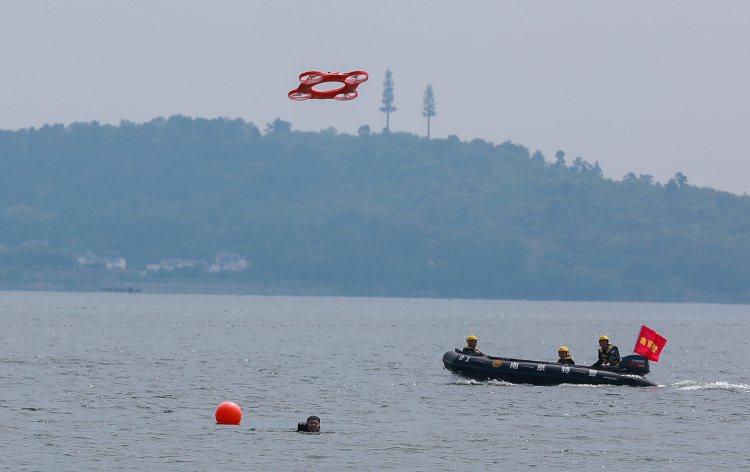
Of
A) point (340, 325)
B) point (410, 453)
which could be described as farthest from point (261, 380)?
point (340, 325)

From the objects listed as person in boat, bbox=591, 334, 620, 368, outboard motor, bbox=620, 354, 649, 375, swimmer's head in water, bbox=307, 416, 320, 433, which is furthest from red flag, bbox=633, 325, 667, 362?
swimmer's head in water, bbox=307, 416, 320, 433

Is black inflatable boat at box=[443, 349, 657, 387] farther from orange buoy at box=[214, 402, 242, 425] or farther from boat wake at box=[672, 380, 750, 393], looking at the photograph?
orange buoy at box=[214, 402, 242, 425]

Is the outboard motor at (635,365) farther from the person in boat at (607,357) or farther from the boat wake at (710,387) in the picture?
the boat wake at (710,387)

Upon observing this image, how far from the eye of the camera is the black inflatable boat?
208 feet

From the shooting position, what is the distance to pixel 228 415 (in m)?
49.4

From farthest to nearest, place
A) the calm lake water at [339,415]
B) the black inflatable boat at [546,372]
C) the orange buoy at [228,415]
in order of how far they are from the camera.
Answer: the black inflatable boat at [546,372] → the orange buoy at [228,415] → the calm lake water at [339,415]

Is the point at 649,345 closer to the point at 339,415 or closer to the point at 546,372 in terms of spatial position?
the point at 546,372

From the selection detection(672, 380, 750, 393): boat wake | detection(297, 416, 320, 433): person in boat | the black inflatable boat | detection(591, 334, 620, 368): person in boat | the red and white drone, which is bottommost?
detection(297, 416, 320, 433): person in boat

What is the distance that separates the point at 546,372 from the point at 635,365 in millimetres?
3759

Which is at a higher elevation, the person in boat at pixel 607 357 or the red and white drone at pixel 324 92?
the red and white drone at pixel 324 92

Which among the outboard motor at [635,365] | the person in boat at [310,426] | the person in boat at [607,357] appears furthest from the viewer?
the person in boat at [607,357]

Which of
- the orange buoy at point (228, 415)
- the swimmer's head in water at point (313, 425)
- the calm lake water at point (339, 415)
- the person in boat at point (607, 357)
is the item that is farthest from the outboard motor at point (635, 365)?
the orange buoy at point (228, 415)

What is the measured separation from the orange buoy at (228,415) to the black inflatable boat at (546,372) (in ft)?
58.5

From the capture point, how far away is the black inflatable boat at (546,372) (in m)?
63.5
